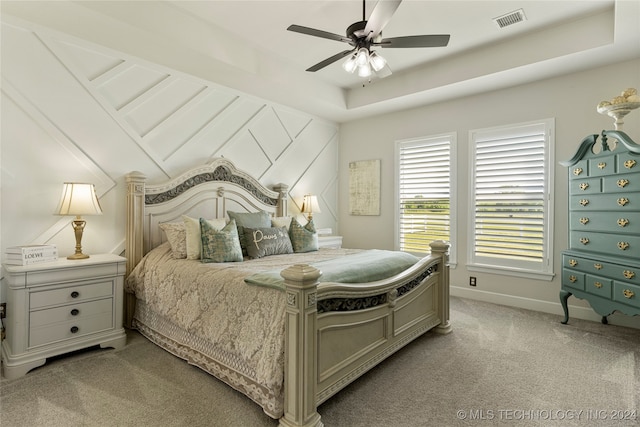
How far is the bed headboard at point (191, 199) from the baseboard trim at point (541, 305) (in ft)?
8.70

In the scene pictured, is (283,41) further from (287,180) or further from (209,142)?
(287,180)

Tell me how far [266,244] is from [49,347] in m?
1.76

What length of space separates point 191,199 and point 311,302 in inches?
92.4

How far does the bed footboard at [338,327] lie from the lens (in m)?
1.63

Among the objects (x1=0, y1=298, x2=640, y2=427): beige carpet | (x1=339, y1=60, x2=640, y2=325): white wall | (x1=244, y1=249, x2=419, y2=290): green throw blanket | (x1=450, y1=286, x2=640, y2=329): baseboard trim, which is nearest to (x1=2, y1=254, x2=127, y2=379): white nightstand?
(x1=0, y1=298, x2=640, y2=427): beige carpet

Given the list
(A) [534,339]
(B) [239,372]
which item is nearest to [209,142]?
(B) [239,372]

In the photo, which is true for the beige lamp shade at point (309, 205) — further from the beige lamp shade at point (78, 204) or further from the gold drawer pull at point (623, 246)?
the gold drawer pull at point (623, 246)

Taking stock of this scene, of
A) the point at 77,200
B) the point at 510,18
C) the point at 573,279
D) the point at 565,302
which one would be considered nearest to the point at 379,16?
the point at 510,18

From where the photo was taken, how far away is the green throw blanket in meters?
1.96

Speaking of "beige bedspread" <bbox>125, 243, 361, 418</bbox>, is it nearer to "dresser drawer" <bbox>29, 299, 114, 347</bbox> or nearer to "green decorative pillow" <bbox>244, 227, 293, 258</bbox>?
"green decorative pillow" <bbox>244, 227, 293, 258</bbox>

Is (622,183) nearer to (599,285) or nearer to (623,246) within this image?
(623,246)

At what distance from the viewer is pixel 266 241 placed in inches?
125

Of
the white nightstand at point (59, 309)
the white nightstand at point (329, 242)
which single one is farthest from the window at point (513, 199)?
the white nightstand at point (59, 309)

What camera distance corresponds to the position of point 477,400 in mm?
1975
